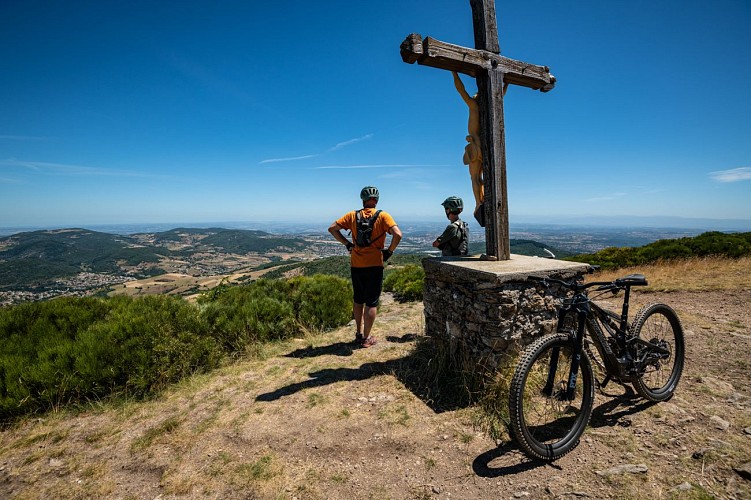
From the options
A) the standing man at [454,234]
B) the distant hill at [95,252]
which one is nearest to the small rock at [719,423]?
the standing man at [454,234]

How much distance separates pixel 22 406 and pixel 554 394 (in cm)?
569

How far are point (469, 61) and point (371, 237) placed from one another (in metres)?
2.60

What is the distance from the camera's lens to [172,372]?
4.36 metres

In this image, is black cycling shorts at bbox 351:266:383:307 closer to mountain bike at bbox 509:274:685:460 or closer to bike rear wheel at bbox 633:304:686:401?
mountain bike at bbox 509:274:685:460

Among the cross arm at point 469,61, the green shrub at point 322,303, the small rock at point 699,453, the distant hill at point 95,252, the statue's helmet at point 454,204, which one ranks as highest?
the cross arm at point 469,61

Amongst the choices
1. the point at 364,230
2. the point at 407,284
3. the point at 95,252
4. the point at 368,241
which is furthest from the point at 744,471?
the point at 95,252

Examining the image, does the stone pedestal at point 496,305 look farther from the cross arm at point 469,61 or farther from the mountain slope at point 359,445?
the cross arm at point 469,61

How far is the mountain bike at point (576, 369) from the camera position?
2.55 m

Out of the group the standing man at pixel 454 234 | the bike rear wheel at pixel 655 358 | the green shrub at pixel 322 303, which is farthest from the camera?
the green shrub at pixel 322 303

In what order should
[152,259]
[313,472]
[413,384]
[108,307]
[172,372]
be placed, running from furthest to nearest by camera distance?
[152,259] < [108,307] < [172,372] < [413,384] < [313,472]

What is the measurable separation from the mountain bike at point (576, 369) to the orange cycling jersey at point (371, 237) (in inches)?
93.1

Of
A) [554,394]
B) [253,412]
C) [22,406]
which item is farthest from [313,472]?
[22,406]

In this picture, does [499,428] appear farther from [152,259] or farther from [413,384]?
[152,259]

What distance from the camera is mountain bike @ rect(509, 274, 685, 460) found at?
8.36 ft
